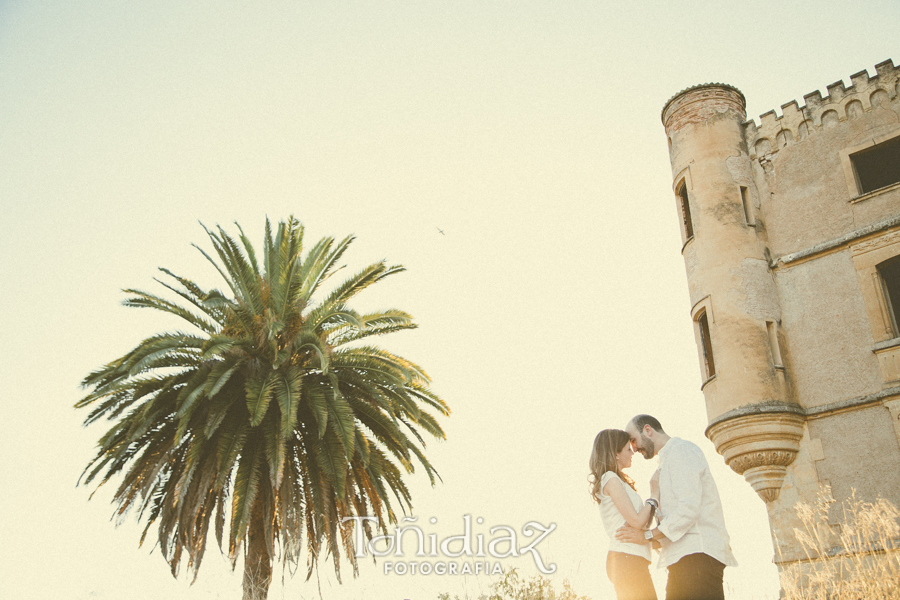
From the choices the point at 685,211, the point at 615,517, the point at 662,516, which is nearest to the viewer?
the point at 662,516

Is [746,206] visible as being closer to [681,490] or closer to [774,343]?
[774,343]

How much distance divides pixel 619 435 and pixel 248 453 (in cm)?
886

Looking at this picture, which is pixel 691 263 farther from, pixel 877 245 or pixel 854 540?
pixel 854 540

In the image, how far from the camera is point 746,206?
54.9ft

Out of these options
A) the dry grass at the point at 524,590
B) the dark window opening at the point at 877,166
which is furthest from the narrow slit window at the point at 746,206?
the dry grass at the point at 524,590

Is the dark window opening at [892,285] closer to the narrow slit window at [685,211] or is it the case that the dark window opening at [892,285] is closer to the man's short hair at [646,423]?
the narrow slit window at [685,211]

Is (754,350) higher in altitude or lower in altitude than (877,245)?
lower

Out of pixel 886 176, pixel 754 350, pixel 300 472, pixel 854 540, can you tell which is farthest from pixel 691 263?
pixel 300 472

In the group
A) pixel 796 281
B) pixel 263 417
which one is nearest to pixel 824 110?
pixel 796 281

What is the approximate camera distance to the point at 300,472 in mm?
13125

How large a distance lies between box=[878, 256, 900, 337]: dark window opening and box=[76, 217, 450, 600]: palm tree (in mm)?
9485

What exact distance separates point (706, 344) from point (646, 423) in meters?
12.2

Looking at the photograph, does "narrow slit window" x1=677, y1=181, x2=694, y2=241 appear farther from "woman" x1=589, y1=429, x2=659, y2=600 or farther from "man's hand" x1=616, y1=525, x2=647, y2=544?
"man's hand" x1=616, y1=525, x2=647, y2=544

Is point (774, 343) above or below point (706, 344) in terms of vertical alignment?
below
